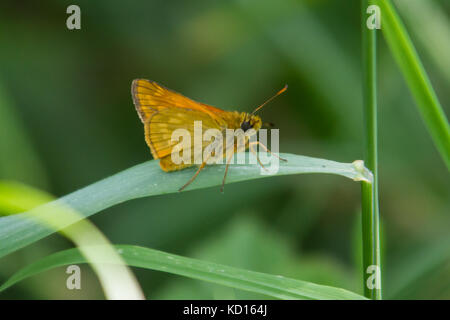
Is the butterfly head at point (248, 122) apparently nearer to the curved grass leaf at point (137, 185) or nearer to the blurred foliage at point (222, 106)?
the curved grass leaf at point (137, 185)

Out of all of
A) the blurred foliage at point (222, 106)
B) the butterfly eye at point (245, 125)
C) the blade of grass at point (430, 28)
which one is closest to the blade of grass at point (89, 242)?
the butterfly eye at point (245, 125)

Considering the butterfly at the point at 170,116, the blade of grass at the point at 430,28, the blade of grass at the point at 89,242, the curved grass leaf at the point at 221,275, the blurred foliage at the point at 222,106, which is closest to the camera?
the blade of grass at the point at 89,242

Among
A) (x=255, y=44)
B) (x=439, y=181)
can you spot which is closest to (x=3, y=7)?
(x=255, y=44)

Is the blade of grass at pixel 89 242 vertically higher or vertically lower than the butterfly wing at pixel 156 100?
lower

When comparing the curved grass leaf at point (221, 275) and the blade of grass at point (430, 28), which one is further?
the blade of grass at point (430, 28)

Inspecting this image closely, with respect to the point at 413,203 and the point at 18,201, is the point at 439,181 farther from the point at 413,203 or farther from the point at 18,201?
the point at 18,201

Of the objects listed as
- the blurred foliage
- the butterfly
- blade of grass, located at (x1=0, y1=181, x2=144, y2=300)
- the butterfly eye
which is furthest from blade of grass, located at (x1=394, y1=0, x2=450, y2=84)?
blade of grass, located at (x1=0, y1=181, x2=144, y2=300)

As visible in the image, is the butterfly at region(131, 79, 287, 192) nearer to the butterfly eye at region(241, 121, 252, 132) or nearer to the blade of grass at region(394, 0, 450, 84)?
the butterfly eye at region(241, 121, 252, 132)
